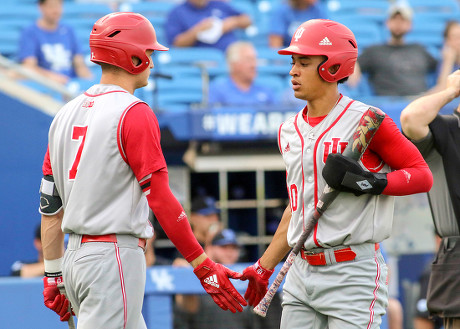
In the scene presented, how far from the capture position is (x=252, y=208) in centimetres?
921

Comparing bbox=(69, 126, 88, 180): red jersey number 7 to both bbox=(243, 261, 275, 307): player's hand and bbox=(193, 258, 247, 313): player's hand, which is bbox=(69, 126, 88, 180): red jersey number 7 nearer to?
bbox=(193, 258, 247, 313): player's hand

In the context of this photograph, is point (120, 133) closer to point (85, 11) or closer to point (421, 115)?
point (421, 115)

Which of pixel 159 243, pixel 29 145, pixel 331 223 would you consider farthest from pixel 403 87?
pixel 331 223

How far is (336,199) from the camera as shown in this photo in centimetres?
377

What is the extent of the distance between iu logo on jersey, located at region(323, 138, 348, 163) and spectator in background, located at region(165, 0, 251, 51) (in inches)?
250

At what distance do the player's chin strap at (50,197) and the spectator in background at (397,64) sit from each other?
5.75 meters

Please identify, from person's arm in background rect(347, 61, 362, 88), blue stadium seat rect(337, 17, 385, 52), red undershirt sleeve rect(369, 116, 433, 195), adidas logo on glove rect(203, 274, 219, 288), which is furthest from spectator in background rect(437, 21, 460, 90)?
adidas logo on glove rect(203, 274, 219, 288)

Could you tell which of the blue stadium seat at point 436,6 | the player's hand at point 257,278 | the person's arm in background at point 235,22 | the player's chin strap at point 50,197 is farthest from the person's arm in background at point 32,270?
the blue stadium seat at point 436,6

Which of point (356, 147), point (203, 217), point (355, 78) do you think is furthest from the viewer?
point (355, 78)

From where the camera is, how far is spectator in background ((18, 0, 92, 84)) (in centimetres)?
888

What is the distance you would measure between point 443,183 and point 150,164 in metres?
1.66

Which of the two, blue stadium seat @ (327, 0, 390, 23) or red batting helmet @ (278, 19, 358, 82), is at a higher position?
red batting helmet @ (278, 19, 358, 82)

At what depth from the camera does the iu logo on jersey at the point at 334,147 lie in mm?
3760

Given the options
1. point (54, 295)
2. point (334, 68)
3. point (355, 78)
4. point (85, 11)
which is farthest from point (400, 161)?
point (85, 11)
